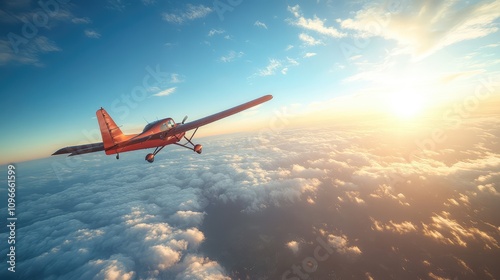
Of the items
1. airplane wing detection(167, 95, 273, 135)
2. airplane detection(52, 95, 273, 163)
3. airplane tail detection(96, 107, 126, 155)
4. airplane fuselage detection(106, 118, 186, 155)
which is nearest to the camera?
airplane tail detection(96, 107, 126, 155)


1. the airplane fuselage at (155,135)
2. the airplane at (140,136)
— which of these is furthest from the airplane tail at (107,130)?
the airplane fuselage at (155,135)

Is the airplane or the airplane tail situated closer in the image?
the airplane tail

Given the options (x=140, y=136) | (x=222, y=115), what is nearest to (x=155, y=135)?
(x=140, y=136)

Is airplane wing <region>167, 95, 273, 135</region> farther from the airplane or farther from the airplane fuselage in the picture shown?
the airplane fuselage

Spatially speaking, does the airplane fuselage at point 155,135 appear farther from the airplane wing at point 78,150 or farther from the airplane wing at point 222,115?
the airplane wing at point 78,150

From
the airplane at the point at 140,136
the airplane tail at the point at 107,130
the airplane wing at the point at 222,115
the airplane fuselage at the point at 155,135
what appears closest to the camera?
the airplane tail at the point at 107,130

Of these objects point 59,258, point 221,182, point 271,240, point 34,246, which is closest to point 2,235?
point 34,246

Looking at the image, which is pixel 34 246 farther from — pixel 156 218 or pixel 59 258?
pixel 156 218

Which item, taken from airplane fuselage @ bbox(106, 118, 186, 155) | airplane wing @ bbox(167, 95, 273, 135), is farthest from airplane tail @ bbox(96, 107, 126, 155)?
airplane wing @ bbox(167, 95, 273, 135)
